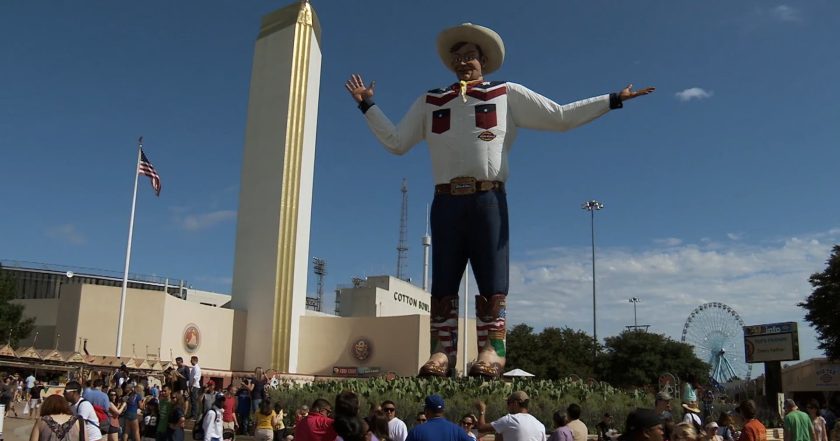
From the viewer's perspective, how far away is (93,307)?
26469 millimetres

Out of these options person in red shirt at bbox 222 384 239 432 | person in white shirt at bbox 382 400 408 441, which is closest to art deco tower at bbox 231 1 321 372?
person in red shirt at bbox 222 384 239 432

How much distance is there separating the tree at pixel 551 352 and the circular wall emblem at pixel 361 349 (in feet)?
42.9

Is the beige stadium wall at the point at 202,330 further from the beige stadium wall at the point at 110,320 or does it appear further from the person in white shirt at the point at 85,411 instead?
the person in white shirt at the point at 85,411

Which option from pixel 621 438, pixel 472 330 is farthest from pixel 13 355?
pixel 621 438

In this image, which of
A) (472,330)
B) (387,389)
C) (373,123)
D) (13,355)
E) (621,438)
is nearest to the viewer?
(621,438)

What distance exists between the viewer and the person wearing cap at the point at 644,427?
3.31 metres

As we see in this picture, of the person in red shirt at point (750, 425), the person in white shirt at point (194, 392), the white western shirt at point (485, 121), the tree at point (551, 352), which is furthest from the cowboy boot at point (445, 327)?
the tree at point (551, 352)

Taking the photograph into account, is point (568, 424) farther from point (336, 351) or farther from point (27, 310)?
point (27, 310)

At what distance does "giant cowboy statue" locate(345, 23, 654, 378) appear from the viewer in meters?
10.3

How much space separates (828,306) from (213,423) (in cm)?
2744

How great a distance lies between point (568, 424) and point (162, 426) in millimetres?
6241

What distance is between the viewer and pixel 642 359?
42281mm

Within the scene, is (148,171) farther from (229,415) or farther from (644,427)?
(644,427)

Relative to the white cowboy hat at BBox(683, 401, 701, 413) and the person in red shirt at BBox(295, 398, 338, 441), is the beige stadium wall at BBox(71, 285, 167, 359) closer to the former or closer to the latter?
the white cowboy hat at BBox(683, 401, 701, 413)
